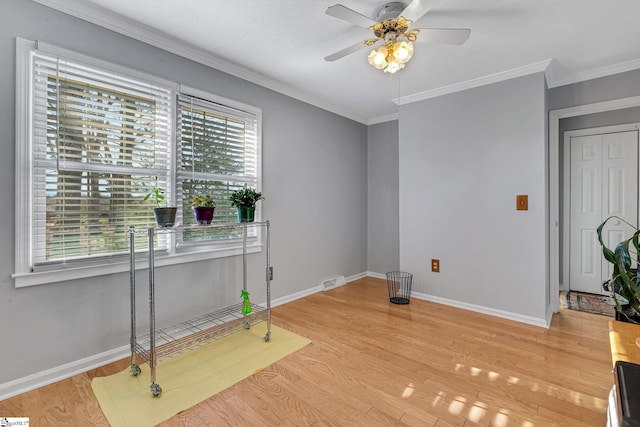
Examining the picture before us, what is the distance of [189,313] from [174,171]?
114cm

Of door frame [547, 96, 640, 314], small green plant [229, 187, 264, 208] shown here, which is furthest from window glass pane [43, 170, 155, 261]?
door frame [547, 96, 640, 314]

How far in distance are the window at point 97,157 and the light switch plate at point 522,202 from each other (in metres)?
2.70

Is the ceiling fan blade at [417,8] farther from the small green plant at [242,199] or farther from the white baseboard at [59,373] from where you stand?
the white baseboard at [59,373]

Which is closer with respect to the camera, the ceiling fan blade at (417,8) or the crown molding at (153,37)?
the ceiling fan blade at (417,8)

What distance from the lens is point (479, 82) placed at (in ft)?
9.54

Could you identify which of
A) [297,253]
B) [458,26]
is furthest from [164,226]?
[458,26]

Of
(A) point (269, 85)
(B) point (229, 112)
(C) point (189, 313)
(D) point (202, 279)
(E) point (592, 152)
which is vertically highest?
(A) point (269, 85)

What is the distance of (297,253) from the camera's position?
3.37 meters

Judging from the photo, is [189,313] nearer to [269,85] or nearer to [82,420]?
[82,420]

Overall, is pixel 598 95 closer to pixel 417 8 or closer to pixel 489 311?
pixel 489 311

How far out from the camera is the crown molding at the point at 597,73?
8.43 feet

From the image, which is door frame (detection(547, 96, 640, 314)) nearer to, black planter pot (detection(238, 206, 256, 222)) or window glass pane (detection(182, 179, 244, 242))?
black planter pot (detection(238, 206, 256, 222))

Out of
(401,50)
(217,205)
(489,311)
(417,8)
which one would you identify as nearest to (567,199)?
(489,311)

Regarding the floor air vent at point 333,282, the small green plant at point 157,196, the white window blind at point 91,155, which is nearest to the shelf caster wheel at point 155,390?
the white window blind at point 91,155
